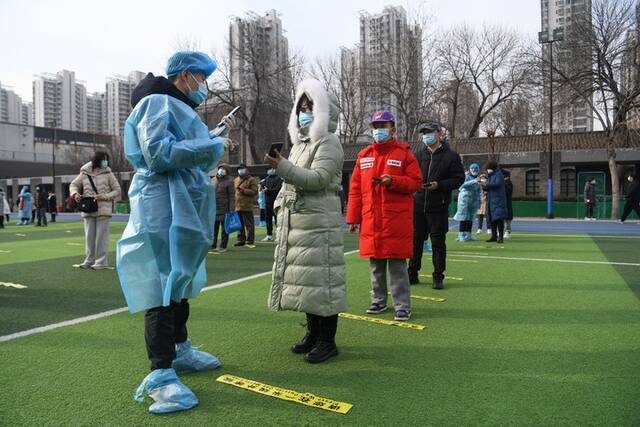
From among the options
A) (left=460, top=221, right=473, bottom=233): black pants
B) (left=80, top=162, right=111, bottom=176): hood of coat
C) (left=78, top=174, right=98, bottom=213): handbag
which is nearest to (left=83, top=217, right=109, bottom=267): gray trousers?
(left=78, top=174, right=98, bottom=213): handbag

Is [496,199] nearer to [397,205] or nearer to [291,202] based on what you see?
[397,205]

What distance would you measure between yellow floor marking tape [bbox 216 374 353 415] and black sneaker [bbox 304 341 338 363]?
524 millimetres

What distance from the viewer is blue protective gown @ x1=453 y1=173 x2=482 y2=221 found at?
12.5 metres

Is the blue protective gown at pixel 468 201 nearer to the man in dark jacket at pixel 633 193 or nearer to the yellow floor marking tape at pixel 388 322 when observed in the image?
the man in dark jacket at pixel 633 193

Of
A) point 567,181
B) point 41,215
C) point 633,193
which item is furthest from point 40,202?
point 567,181

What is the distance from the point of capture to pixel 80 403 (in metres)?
2.86

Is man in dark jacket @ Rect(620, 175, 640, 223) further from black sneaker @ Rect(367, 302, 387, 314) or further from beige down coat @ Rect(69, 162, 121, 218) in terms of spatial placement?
beige down coat @ Rect(69, 162, 121, 218)

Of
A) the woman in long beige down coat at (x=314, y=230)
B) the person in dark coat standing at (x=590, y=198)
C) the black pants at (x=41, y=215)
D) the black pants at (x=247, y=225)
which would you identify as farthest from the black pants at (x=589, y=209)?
the black pants at (x=41, y=215)

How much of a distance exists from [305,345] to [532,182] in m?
34.4

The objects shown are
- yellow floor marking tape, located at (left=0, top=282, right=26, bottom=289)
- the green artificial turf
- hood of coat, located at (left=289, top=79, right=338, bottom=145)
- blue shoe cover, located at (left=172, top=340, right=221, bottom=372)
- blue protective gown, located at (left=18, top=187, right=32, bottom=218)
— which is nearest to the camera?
the green artificial turf

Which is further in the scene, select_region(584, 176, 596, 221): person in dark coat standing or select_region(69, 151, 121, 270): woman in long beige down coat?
select_region(584, 176, 596, 221): person in dark coat standing

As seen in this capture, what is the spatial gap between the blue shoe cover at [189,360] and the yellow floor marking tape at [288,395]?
18 centimetres

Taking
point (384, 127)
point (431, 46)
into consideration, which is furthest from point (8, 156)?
point (384, 127)

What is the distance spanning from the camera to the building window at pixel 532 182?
34.3 meters
